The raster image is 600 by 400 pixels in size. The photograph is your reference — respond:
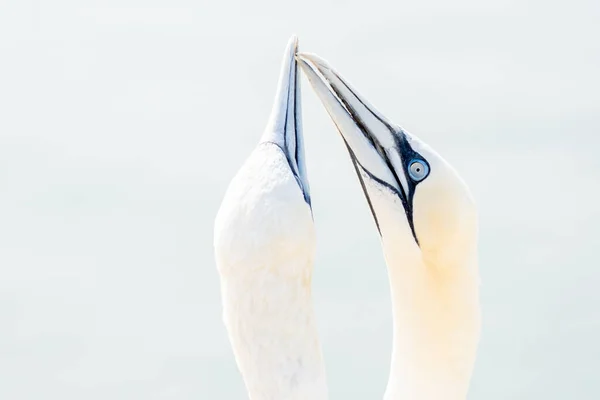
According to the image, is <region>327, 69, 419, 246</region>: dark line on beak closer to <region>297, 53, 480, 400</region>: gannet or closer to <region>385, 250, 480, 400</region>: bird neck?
<region>297, 53, 480, 400</region>: gannet

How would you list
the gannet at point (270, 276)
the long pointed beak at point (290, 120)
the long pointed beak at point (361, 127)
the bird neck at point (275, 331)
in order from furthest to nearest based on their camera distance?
the long pointed beak at point (361, 127), the long pointed beak at point (290, 120), the bird neck at point (275, 331), the gannet at point (270, 276)

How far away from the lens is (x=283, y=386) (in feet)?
44.0

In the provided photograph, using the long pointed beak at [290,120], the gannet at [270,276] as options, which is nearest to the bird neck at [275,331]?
the gannet at [270,276]

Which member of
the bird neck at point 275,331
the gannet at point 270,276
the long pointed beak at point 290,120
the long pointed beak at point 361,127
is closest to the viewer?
the gannet at point 270,276

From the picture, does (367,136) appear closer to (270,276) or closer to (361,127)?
(361,127)

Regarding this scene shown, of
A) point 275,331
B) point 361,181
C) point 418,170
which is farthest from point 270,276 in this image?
point 361,181

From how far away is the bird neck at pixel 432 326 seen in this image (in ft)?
54.5

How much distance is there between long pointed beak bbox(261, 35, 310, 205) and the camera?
1377cm

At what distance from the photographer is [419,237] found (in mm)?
16438

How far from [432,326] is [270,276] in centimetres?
418

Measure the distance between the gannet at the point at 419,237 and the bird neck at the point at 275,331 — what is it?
2989mm

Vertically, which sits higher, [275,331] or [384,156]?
[384,156]

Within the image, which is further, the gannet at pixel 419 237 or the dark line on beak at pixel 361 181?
the dark line on beak at pixel 361 181

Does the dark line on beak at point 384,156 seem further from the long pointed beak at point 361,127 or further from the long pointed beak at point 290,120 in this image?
the long pointed beak at point 290,120
